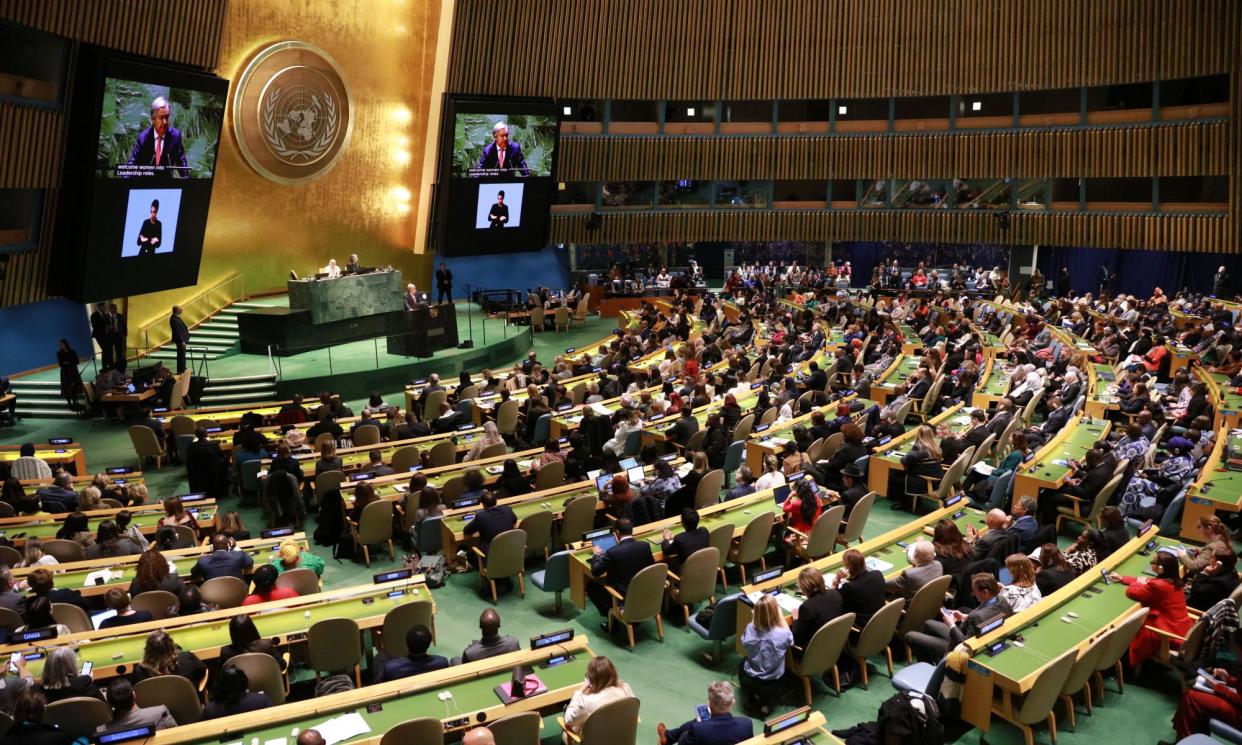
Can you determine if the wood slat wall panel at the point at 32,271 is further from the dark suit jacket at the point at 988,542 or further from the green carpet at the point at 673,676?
the dark suit jacket at the point at 988,542

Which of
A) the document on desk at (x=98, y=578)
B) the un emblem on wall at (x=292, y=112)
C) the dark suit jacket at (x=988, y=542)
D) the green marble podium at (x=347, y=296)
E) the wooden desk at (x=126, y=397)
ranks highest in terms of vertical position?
the un emblem on wall at (x=292, y=112)

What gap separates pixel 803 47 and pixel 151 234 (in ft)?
66.3

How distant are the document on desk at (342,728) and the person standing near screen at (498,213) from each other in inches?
863

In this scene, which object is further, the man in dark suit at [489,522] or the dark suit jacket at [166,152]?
the dark suit jacket at [166,152]

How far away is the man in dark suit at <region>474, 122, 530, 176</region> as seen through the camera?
25.9 meters

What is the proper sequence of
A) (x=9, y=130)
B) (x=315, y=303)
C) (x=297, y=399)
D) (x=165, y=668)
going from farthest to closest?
(x=315, y=303), (x=9, y=130), (x=297, y=399), (x=165, y=668)

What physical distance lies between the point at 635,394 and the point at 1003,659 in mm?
9213

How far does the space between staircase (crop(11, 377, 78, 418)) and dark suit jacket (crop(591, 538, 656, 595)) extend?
1296 cm

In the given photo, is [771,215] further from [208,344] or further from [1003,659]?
[1003,659]

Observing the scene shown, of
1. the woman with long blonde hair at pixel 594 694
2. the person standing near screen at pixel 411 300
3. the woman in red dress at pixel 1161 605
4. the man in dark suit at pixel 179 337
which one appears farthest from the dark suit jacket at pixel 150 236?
the woman in red dress at pixel 1161 605

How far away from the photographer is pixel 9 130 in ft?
50.0

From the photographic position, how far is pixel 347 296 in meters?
20.8

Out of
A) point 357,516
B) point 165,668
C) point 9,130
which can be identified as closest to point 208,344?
point 9,130

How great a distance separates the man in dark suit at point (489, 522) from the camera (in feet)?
29.8
